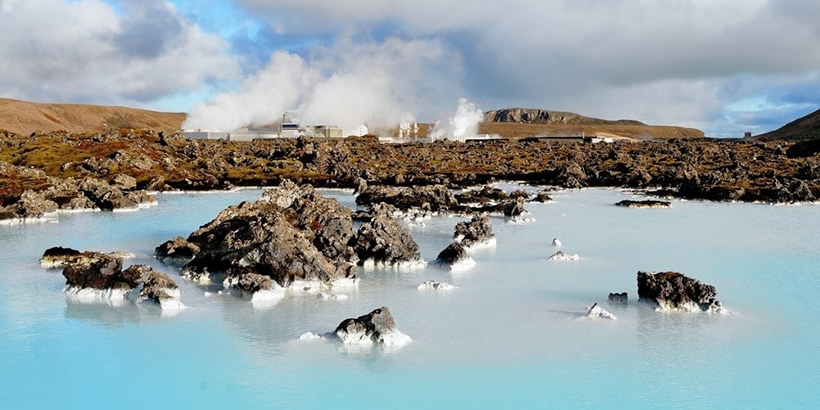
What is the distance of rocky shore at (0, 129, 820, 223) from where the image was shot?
48250 mm

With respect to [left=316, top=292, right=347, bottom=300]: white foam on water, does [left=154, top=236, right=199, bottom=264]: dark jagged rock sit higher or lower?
higher

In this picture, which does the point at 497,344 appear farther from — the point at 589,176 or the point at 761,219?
the point at 589,176

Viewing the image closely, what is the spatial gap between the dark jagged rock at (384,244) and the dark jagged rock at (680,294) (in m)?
8.85

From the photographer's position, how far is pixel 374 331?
54.3 ft

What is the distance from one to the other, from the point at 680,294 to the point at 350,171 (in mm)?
60644

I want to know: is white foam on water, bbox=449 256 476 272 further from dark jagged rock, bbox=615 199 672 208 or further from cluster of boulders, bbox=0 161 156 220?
cluster of boulders, bbox=0 161 156 220

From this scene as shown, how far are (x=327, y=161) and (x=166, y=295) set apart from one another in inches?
2517

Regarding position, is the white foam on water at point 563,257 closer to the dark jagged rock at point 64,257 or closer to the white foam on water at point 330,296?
the white foam on water at point 330,296

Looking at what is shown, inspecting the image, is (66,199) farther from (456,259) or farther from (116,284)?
(456,259)

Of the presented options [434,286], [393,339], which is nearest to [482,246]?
[434,286]

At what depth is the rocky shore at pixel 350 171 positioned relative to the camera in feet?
158

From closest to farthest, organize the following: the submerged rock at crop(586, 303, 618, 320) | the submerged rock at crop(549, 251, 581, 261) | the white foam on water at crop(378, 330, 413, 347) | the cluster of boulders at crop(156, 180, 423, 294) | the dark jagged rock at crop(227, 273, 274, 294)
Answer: the white foam on water at crop(378, 330, 413, 347), the submerged rock at crop(586, 303, 618, 320), the dark jagged rock at crop(227, 273, 274, 294), the cluster of boulders at crop(156, 180, 423, 294), the submerged rock at crop(549, 251, 581, 261)

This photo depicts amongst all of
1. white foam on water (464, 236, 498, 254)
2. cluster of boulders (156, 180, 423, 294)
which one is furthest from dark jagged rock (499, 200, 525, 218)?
cluster of boulders (156, 180, 423, 294)

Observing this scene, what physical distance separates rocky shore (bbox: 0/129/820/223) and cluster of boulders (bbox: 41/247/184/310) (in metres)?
21.3
